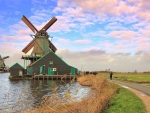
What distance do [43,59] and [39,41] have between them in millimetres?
8401

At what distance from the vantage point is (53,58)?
→ 53.9 metres

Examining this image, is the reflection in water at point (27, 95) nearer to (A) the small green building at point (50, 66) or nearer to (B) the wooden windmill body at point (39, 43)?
(A) the small green building at point (50, 66)

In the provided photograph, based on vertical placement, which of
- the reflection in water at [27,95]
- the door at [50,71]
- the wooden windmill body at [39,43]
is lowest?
the reflection in water at [27,95]

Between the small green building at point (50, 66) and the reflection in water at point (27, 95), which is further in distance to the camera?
the small green building at point (50, 66)

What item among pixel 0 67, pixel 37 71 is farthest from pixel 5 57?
pixel 37 71

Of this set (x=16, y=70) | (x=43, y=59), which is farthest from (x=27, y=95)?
(x=16, y=70)

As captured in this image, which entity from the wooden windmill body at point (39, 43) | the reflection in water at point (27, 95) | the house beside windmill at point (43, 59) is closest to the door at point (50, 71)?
the house beside windmill at point (43, 59)

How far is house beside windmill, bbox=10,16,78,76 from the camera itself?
176 ft

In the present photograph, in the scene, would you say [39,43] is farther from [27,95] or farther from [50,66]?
[27,95]

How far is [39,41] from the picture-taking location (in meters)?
59.9

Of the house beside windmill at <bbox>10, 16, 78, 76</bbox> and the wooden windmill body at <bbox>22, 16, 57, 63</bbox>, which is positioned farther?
the wooden windmill body at <bbox>22, 16, 57, 63</bbox>

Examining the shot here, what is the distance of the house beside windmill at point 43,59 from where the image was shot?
176ft

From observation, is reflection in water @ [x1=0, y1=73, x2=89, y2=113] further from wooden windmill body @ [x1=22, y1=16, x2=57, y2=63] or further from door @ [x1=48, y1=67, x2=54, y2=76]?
wooden windmill body @ [x1=22, y1=16, x2=57, y2=63]

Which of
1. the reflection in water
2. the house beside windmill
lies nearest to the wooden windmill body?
the house beside windmill
